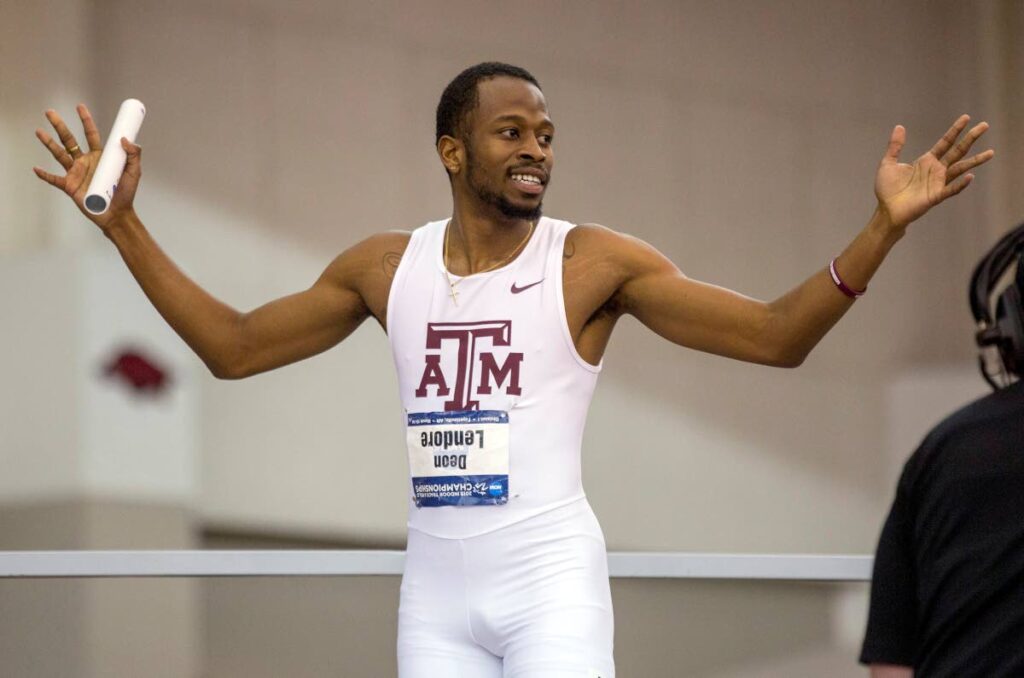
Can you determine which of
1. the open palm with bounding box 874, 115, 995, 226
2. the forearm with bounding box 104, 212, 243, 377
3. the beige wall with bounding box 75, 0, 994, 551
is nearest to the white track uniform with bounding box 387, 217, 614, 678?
the forearm with bounding box 104, 212, 243, 377

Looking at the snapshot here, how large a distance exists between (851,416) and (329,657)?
4.90m

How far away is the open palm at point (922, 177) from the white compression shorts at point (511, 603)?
0.68m

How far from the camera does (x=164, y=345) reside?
5.54 meters

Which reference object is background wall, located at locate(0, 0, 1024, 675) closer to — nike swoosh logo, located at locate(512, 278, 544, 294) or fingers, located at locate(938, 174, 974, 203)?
nike swoosh logo, located at locate(512, 278, 544, 294)

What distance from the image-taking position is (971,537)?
1.73m

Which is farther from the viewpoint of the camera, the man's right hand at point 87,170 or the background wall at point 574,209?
the background wall at point 574,209

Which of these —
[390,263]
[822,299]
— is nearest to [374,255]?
[390,263]

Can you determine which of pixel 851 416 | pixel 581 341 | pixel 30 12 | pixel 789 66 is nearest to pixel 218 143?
pixel 30 12

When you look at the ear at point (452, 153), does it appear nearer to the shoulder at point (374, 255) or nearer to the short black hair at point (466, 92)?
the short black hair at point (466, 92)

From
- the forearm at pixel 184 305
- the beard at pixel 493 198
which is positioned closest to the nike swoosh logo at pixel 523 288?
the beard at pixel 493 198

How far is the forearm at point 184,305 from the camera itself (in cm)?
269

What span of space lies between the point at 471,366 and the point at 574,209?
14.4ft

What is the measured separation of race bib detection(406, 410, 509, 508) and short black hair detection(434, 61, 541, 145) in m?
0.51

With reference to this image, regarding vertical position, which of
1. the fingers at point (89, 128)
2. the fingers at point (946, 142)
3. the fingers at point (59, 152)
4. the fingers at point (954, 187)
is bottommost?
the fingers at point (954, 187)
